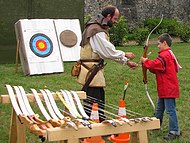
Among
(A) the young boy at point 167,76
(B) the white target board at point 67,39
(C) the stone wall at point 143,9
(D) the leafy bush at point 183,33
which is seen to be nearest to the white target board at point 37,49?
(B) the white target board at point 67,39

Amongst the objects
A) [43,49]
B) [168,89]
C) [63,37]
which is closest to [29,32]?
[43,49]

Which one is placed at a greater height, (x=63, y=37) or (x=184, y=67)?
(x=63, y=37)

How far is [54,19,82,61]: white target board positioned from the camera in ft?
31.9

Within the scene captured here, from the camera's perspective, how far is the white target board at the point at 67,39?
9.73 m

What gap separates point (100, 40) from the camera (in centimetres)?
377

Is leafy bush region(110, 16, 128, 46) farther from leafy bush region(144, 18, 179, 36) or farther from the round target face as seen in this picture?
the round target face

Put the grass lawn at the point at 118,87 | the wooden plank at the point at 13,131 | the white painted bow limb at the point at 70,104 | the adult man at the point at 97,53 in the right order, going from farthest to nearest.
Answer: the grass lawn at the point at 118,87 → the adult man at the point at 97,53 → the wooden plank at the point at 13,131 → the white painted bow limb at the point at 70,104

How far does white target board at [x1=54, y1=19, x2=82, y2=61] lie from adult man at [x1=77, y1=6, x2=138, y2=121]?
5786mm

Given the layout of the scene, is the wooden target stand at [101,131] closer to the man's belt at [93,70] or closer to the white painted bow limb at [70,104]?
the white painted bow limb at [70,104]

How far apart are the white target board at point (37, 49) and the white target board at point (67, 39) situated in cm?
110

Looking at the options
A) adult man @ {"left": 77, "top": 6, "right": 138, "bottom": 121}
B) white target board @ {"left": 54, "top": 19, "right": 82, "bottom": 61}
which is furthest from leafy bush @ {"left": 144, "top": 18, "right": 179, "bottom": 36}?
adult man @ {"left": 77, "top": 6, "right": 138, "bottom": 121}

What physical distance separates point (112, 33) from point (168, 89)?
10.2 m

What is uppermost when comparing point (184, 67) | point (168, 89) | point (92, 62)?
point (92, 62)

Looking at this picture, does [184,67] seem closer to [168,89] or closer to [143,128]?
[168,89]
